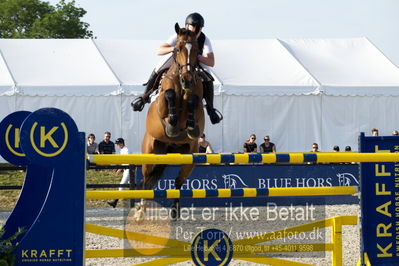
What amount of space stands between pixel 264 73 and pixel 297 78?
742 millimetres

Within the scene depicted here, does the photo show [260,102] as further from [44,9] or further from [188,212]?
[44,9]

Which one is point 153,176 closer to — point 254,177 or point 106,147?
point 254,177

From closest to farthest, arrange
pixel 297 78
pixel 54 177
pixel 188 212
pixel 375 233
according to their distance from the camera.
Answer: pixel 54 177
pixel 375 233
pixel 188 212
pixel 297 78

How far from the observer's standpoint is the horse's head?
239 inches

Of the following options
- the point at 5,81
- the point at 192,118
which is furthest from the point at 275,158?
the point at 5,81

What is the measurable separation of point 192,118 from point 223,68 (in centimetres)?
949

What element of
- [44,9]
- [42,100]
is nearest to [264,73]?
[42,100]

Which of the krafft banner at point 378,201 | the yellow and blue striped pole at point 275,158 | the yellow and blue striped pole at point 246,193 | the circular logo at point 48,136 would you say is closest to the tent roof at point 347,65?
the krafft banner at point 378,201

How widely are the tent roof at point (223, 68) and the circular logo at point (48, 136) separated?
11.0m

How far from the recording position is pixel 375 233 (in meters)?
4.50

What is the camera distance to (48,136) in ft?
11.7

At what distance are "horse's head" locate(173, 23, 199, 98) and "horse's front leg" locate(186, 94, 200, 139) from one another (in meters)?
0.07

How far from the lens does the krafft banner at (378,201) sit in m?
4.48

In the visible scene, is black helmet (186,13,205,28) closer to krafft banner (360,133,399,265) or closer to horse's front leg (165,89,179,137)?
horse's front leg (165,89,179,137)
